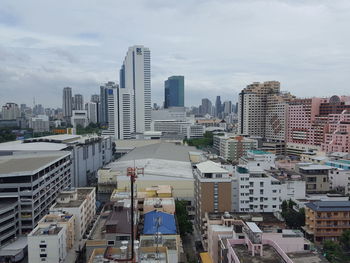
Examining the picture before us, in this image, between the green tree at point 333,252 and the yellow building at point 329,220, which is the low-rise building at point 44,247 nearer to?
the green tree at point 333,252

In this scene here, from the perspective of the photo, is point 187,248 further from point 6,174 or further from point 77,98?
point 77,98

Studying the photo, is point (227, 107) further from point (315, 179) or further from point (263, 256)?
point (263, 256)

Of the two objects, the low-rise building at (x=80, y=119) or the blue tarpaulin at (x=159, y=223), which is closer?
the blue tarpaulin at (x=159, y=223)

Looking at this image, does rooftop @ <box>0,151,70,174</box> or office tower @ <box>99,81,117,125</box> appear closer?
rooftop @ <box>0,151,70,174</box>

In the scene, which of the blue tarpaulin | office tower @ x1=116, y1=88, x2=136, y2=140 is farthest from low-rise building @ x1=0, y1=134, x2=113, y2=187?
office tower @ x1=116, y1=88, x2=136, y2=140

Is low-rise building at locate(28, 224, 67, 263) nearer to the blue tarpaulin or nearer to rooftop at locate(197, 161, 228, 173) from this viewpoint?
the blue tarpaulin

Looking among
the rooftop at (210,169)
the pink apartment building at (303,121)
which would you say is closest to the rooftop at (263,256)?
the rooftop at (210,169)

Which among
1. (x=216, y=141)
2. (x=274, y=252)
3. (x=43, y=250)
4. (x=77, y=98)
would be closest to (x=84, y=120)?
(x=77, y=98)
